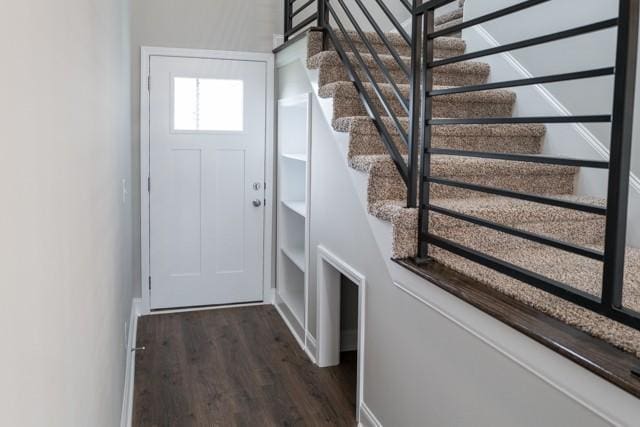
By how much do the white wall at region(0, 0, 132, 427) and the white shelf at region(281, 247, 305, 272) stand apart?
8.42 feet

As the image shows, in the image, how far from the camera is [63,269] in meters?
0.95

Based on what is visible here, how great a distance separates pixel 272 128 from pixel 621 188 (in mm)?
3517

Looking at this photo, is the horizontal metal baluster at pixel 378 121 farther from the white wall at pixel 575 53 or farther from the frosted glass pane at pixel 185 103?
the frosted glass pane at pixel 185 103

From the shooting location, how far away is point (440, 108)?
121 inches

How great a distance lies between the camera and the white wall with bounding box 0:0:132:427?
59 cm

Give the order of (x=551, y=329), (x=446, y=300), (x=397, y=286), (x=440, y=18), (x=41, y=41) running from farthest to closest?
(x=440, y=18), (x=397, y=286), (x=446, y=300), (x=551, y=329), (x=41, y=41)

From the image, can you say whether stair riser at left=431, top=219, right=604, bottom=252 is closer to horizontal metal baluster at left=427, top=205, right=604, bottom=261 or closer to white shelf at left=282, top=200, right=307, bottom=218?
horizontal metal baluster at left=427, top=205, right=604, bottom=261

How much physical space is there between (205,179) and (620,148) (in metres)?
3.56

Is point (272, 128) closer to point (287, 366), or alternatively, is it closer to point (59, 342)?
point (287, 366)

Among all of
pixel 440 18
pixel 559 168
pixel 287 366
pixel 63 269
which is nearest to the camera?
pixel 63 269

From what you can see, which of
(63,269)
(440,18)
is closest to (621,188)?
(63,269)

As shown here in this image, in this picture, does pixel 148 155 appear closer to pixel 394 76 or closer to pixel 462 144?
pixel 394 76

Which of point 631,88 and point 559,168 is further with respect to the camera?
point 559,168

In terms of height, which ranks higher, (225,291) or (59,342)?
(59,342)
